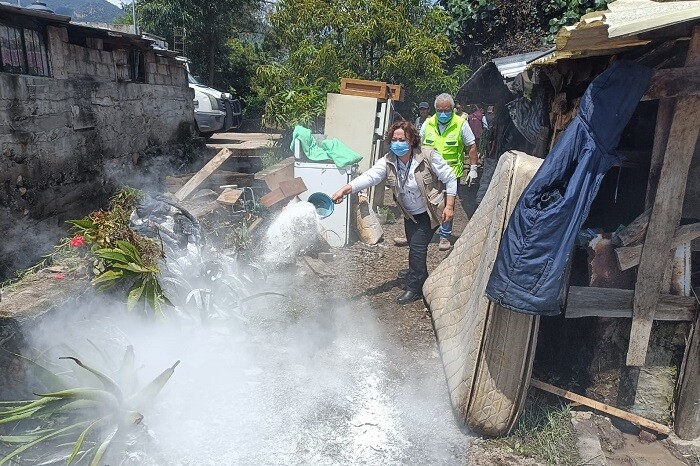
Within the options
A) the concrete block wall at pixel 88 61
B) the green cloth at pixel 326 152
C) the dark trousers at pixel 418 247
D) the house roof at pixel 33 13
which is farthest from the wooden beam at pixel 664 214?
the concrete block wall at pixel 88 61

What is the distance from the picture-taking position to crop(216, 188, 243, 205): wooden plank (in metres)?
6.31

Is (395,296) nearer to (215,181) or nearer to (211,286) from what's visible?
(211,286)

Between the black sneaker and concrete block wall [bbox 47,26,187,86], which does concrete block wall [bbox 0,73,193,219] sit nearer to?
concrete block wall [bbox 47,26,187,86]

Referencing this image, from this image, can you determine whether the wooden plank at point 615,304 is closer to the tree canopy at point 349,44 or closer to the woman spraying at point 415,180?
the woman spraying at point 415,180

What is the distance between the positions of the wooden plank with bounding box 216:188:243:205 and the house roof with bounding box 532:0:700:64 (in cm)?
452

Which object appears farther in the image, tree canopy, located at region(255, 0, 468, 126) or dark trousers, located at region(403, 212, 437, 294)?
tree canopy, located at region(255, 0, 468, 126)

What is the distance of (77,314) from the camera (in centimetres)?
380

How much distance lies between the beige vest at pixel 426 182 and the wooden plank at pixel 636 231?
1.88 m

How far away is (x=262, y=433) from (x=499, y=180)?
235 cm

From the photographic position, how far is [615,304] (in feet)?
10.4

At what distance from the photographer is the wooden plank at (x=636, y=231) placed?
302cm

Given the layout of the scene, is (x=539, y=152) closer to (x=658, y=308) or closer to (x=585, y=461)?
(x=658, y=308)

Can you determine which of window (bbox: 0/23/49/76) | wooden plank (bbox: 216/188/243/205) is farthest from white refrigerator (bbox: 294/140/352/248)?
window (bbox: 0/23/49/76)

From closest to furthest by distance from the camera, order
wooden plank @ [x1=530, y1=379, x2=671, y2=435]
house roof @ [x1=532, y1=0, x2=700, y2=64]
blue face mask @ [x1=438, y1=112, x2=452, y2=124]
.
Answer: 1. house roof @ [x1=532, y1=0, x2=700, y2=64]
2. wooden plank @ [x1=530, y1=379, x2=671, y2=435]
3. blue face mask @ [x1=438, y1=112, x2=452, y2=124]
